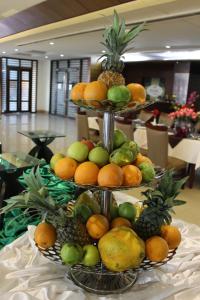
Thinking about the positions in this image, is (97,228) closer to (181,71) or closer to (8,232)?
(8,232)

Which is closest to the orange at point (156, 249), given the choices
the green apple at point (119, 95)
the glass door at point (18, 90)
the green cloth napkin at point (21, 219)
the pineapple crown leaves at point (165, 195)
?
the pineapple crown leaves at point (165, 195)

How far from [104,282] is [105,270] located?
128 millimetres

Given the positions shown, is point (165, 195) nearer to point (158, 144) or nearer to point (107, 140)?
point (107, 140)

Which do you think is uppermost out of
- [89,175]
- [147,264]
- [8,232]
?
[89,175]

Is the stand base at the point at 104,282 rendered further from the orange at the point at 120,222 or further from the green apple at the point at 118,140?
the green apple at the point at 118,140

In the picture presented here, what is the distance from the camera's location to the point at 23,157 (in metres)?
2.60

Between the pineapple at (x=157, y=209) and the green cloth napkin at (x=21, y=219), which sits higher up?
the pineapple at (x=157, y=209)

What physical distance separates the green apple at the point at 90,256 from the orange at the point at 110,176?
0.21 meters

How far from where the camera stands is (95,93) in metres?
1.00

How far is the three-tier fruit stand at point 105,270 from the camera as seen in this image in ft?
3.29

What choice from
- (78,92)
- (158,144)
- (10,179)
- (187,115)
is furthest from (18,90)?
(78,92)

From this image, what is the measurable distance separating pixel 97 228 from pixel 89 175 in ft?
0.60

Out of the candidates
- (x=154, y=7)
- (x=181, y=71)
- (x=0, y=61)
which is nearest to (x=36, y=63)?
(x=0, y=61)

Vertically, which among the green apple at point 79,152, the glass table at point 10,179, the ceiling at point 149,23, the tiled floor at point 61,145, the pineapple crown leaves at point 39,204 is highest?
the ceiling at point 149,23
